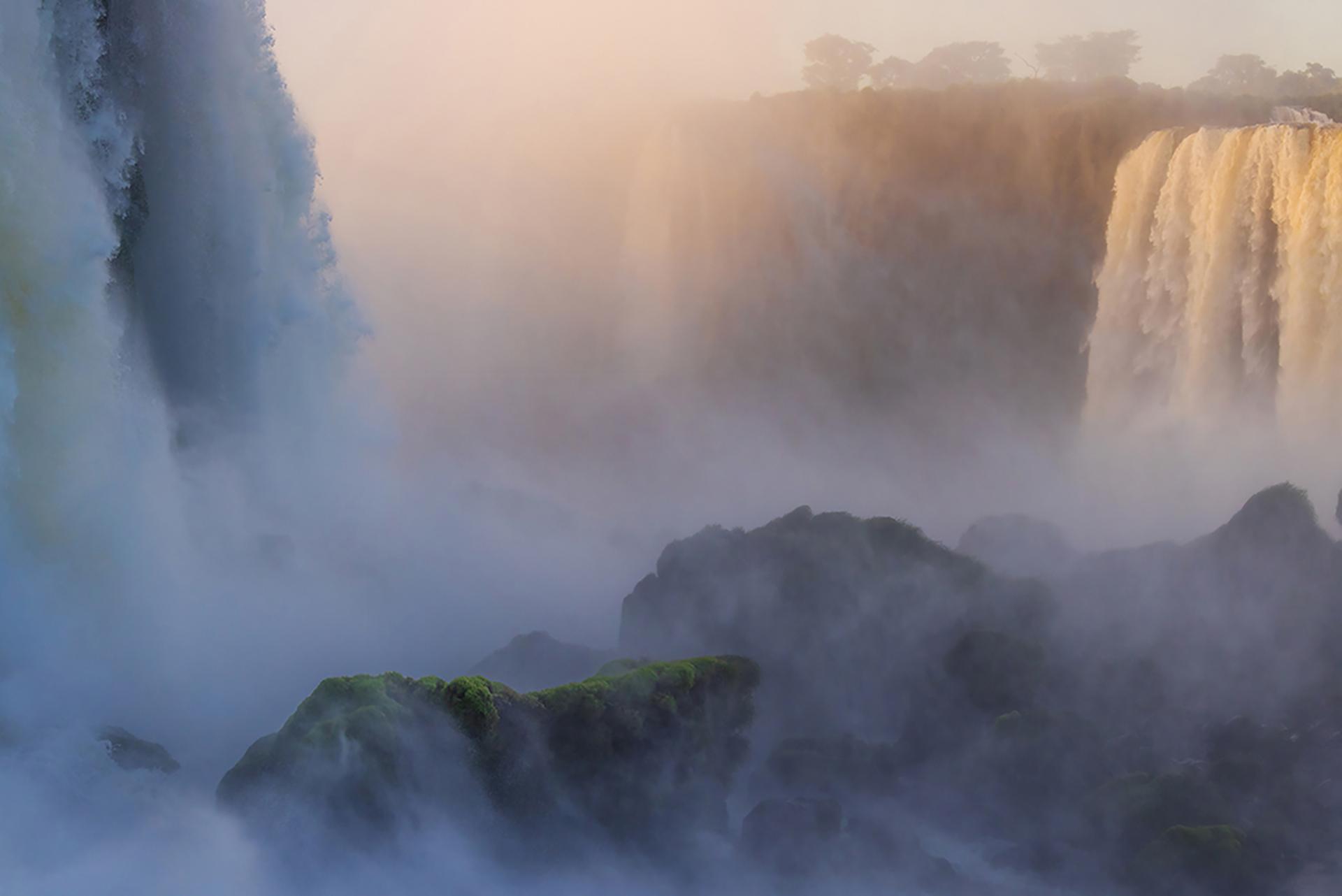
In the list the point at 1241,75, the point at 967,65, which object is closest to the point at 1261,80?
the point at 1241,75

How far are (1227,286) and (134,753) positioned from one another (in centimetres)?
1396

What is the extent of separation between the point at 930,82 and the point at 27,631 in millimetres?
35353

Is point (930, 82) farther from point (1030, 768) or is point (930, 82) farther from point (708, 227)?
point (1030, 768)

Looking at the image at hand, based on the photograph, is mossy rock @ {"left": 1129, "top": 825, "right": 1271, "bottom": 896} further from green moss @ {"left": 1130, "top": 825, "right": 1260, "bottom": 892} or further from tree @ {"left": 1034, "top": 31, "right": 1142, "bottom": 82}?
tree @ {"left": 1034, "top": 31, "right": 1142, "bottom": 82}

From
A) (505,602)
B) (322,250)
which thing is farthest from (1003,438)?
(322,250)

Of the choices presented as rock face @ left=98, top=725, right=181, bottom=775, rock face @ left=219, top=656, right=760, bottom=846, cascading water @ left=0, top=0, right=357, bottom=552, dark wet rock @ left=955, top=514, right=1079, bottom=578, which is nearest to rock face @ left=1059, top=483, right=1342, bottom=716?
dark wet rock @ left=955, top=514, right=1079, bottom=578

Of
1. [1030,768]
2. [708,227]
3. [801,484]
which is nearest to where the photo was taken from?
[1030,768]

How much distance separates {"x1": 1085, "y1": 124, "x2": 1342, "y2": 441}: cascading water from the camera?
14977 mm

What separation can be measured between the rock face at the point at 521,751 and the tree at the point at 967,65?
32469 millimetres

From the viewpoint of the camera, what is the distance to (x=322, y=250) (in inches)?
483

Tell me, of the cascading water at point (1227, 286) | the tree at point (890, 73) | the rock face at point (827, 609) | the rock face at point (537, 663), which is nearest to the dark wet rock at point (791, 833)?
the rock face at point (827, 609)

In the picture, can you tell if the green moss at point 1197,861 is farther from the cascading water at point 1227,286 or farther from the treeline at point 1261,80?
the treeline at point 1261,80

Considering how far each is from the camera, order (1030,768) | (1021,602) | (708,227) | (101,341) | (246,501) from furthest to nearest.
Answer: (708,227) < (1021,602) < (246,501) < (1030,768) < (101,341)

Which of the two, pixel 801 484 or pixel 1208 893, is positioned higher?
pixel 801 484
